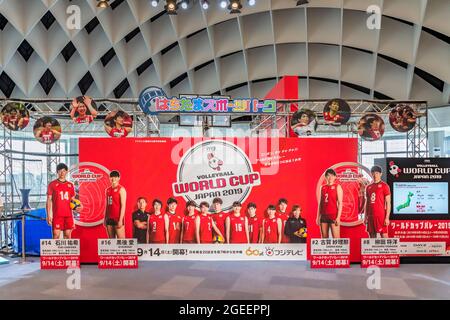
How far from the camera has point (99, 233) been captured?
298 inches

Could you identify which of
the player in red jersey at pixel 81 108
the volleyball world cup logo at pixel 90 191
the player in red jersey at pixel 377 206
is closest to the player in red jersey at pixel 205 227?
the volleyball world cup logo at pixel 90 191

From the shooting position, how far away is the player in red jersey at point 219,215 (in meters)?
7.67

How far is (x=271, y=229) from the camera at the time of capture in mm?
7625

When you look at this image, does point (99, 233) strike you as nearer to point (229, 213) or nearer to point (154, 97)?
Answer: point (229, 213)

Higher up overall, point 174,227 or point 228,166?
point 228,166

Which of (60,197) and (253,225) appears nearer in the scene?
(60,197)

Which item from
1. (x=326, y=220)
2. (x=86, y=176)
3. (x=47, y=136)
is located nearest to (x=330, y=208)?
(x=326, y=220)

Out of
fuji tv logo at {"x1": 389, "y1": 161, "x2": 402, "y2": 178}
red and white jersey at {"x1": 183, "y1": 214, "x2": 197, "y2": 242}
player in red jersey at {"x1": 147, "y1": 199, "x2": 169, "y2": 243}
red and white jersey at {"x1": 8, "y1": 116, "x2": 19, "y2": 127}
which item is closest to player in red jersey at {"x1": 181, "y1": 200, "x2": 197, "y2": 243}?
red and white jersey at {"x1": 183, "y1": 214, "x2": 197, "y2": 242}

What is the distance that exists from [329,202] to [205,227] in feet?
7.90

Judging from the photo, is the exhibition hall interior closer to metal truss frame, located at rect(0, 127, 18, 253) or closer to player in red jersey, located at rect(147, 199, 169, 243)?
player in red jersey, located at rect(147, 199, 169, 243)

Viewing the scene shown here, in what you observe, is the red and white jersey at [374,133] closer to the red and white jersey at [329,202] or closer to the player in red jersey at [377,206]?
the player in red jersey at [377,206]

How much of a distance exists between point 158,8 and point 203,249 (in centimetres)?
1028

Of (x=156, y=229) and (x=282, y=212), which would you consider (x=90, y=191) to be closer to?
(x=156, y=229)

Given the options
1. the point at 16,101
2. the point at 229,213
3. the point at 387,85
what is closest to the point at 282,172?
the point at 229,213
